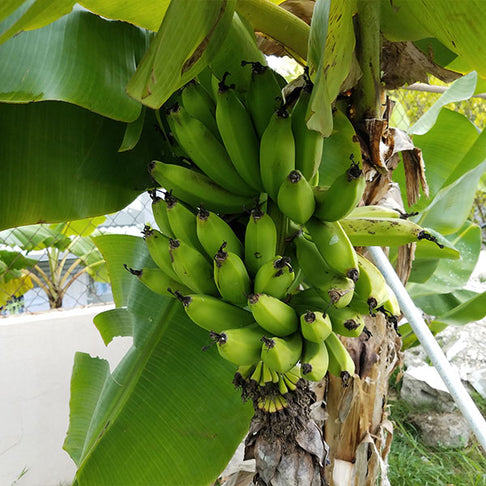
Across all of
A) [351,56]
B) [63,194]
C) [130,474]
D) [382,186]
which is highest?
[351,56]

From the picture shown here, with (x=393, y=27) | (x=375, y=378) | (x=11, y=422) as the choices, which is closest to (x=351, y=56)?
(x=393, y=27)

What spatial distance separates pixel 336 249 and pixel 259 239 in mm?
76

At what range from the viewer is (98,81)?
491 millimetres

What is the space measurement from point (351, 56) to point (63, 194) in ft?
1.29

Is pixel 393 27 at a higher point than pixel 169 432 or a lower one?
higher

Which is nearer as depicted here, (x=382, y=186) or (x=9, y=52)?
(x=9, y=52)

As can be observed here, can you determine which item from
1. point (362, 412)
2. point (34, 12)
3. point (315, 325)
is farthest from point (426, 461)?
point (34, 12)

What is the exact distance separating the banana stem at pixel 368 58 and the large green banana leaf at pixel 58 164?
33cm

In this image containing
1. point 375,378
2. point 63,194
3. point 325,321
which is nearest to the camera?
point 325,321

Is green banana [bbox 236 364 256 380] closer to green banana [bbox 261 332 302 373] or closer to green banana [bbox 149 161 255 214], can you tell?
green banana [bbox 261 332 302 373]

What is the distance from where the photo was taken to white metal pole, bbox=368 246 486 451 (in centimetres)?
53

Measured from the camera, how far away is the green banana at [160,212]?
0.49 m

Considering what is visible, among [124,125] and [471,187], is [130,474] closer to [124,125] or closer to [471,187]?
[124,125]

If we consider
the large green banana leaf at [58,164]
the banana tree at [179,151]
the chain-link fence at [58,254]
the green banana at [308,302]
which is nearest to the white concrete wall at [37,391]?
the chain-link fence at [58,254]
